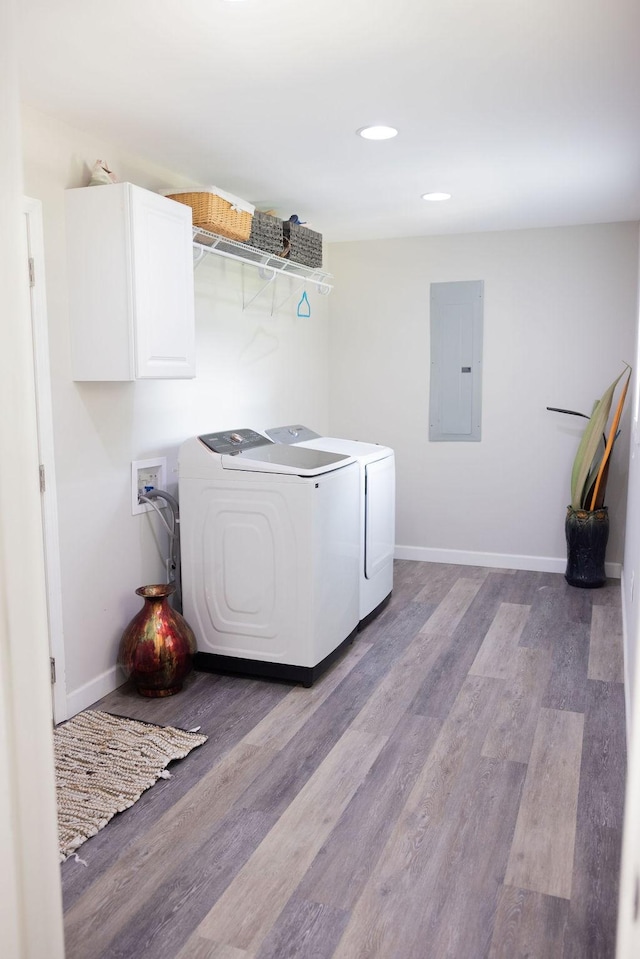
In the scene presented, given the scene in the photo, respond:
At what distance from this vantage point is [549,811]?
2357mm

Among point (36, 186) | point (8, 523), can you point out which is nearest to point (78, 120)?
point (36, 186)

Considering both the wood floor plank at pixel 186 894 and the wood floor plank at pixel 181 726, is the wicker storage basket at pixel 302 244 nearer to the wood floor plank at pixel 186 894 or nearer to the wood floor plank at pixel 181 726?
the wood floor plank at pixel 181 726

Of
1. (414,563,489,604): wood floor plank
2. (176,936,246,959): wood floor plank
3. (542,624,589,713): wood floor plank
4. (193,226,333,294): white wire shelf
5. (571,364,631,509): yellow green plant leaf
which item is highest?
(193,226,333,294): white wire shelf

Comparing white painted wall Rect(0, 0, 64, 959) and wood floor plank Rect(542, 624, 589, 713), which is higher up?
white painted wall Rect(0, 0, 64, 959)

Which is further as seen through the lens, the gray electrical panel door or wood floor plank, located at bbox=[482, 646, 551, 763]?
the gray electrical panel door

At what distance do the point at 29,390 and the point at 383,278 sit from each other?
457cm

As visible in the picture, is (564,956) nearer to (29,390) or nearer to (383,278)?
(29,390)

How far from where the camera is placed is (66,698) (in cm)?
299

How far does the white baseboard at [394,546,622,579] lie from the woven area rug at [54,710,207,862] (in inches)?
112

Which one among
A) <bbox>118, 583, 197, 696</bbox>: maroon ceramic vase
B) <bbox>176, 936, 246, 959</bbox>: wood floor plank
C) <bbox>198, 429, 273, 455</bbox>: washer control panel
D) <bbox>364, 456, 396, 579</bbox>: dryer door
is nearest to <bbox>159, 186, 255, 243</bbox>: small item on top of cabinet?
<bbox>198, 429, 273, 455</bbox>: washer control panel

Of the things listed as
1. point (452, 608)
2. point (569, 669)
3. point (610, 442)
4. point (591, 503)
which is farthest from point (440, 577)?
point (569, 669)

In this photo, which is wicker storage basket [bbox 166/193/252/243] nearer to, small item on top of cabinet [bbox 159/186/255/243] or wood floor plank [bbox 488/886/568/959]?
small item on top of cabinet [bbox 159/186/255/243]

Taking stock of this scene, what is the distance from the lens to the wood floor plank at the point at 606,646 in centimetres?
341

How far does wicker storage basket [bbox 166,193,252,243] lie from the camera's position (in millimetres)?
3293
